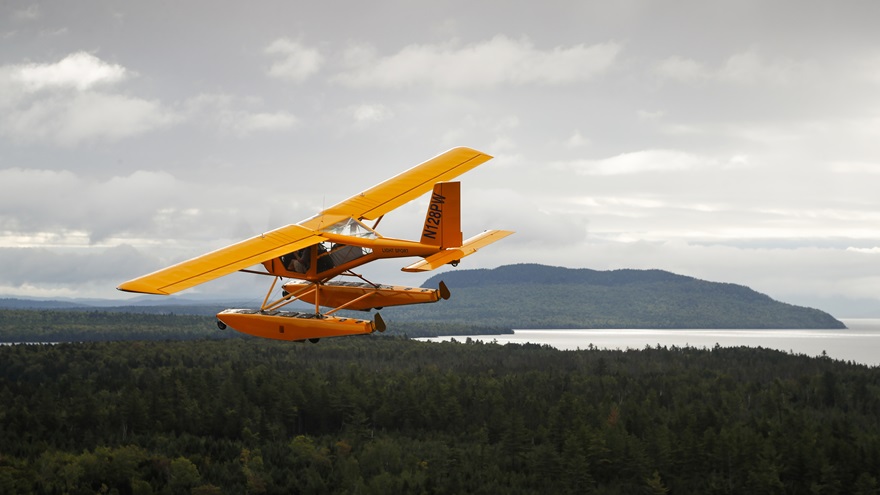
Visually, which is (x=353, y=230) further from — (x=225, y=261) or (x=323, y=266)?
(x=225, y=261)

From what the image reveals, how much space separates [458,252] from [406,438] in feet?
536

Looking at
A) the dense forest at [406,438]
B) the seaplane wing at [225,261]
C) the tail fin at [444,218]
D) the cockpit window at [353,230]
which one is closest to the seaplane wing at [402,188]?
the cockpit window at [353,230]

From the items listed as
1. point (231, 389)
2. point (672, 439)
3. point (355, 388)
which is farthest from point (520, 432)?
point (231, 389)

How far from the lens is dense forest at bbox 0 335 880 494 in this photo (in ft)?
474

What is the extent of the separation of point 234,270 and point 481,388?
179698 millimetres

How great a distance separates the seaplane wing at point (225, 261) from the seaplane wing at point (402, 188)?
1.09 metres

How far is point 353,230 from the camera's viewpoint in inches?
832

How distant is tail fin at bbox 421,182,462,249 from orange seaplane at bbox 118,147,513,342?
0.09ft

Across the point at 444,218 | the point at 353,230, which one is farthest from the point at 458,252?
the point at 353,230

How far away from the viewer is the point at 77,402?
174125mm

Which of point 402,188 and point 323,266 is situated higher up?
point 402,188

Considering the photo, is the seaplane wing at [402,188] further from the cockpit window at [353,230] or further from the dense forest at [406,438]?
the dense forest at [406,438]

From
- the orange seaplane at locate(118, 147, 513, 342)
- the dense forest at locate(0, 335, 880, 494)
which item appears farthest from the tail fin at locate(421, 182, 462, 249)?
the dense forest at locate(0, 335, 880, 494)

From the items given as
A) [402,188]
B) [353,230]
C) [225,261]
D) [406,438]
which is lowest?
[406,438]
